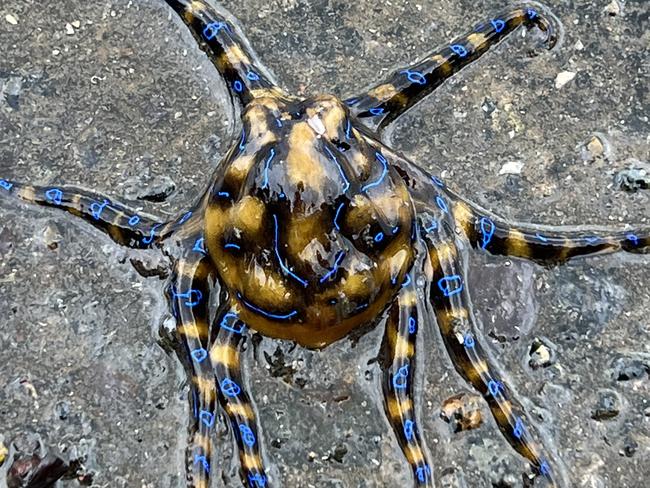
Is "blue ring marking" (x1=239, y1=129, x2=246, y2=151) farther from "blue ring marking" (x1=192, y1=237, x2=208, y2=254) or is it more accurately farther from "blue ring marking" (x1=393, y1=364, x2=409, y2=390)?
"blue ring marking" (x1=393, y1=364, x2=409, y2=390)

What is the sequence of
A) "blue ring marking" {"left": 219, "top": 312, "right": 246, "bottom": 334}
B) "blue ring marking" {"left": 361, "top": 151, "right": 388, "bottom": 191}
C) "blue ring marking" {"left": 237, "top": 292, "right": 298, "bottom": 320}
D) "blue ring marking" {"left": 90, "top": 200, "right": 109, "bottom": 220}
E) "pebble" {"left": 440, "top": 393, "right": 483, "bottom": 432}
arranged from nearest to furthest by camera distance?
1. "blue ring marking" {"left": 361, "top": 151, "right": 388, "bottom": 191}
2. "blue ring marking" {"left": 237, "top": 292, "right": 298, "bottom": 320}
3. "pebble" {"left": 440, "top": 393, "right": 483, "bottom": 432}
4. "blue ring marking" {"left": 219, "top": 312, "right": 246, "bottom": 334}
5. "blue ring marking" {"left": 90, "top": 200, "right": 109, "bottom": 220}

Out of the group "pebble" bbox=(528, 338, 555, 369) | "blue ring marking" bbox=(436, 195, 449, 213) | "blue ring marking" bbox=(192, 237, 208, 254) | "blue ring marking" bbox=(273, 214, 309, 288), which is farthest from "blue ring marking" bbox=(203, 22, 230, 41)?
"pebble" bbox=(528, 338, 555, 369)

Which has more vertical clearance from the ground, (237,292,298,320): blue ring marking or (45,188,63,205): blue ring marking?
(45,188,63,205): blue ring marking

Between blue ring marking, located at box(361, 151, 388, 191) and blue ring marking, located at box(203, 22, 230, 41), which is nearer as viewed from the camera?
blue ring marking, located at box(361, 151, 388, 191)

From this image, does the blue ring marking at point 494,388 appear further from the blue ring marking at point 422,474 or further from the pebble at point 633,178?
the pebble at point 633,178

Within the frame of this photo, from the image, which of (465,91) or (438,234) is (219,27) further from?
(438,234)

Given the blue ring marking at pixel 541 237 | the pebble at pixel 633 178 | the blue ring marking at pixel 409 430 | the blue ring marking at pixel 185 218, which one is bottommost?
the pebble at pixel 633 178

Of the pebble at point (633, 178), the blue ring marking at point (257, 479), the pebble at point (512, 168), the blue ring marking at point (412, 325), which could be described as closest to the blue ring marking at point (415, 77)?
the pebble at point (512, 168)
